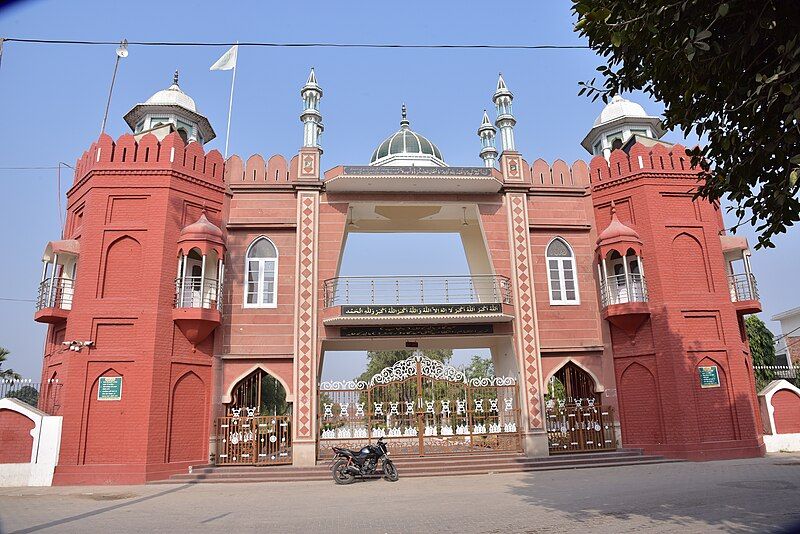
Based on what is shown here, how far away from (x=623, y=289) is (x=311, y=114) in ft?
32.5

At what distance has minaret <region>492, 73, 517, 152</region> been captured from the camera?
52.7 feet

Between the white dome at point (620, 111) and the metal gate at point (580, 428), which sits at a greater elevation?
the white dome at point (620, 111)

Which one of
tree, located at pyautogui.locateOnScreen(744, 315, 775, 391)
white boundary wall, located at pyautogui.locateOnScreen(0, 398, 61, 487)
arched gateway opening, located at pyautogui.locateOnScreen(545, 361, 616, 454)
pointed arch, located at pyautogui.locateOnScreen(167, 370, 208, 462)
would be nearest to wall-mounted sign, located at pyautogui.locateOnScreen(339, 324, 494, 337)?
arched gateway opening, located at pyautogui.locateOnScreen(545, 361, 616, 454)

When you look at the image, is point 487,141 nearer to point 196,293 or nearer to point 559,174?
point 559,174

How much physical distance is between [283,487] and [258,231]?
679 cm

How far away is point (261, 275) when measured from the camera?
48.0 ft

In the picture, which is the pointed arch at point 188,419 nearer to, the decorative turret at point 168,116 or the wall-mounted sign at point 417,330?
the wall-mounted sign at point 417,330

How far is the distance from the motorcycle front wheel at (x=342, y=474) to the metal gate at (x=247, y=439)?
228 cm

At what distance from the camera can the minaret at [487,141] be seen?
703 inches

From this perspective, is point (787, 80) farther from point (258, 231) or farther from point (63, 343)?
point (63, 343)

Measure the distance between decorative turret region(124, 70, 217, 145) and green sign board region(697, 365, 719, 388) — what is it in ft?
50.9

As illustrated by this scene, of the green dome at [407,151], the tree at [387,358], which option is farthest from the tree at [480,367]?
the green dome at [407,151]

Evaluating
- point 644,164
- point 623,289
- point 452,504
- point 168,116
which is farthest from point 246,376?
point 644,164

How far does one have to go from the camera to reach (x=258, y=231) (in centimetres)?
1487
